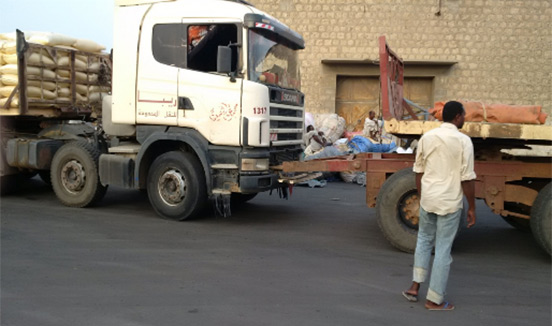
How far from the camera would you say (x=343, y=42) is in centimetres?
1540

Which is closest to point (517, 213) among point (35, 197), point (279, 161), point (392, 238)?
point (392, 238)

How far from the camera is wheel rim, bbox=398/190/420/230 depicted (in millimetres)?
5809

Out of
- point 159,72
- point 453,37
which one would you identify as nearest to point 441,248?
point 159,72

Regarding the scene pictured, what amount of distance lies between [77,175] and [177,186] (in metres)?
2.10

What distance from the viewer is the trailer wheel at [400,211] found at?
228 inches

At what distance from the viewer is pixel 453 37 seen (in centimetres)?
1510

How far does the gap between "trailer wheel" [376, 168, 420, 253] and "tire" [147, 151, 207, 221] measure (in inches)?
101

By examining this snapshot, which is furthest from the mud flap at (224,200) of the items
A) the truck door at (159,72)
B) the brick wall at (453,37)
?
the brick wall at (453,37)

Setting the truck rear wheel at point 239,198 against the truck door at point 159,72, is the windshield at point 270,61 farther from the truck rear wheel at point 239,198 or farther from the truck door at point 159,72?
the truck rear wheel at point 239,198

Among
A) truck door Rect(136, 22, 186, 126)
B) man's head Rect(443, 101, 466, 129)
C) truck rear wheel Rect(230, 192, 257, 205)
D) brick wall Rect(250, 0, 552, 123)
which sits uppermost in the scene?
brick wall Rect(250, 0, 552, 123)

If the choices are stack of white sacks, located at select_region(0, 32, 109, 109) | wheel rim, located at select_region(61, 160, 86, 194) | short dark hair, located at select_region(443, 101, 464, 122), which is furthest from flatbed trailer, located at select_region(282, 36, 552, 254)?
stack of white sacks, located at select_region(0, 32, 109, 109)

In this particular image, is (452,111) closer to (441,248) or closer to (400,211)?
(441,248)

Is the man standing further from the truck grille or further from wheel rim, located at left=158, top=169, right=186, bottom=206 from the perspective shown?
wheel rim, located at left=158, top=169, right=186, bottom=206

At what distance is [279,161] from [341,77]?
915cm
